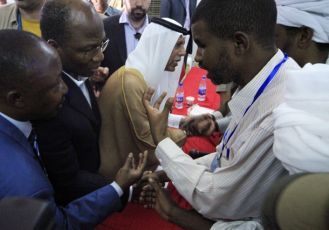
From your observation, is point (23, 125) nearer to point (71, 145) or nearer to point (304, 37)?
point (71, 145)

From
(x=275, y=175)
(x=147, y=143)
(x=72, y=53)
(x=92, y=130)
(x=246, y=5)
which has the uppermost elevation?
(x=246, y=5)

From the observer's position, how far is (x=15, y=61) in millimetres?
985

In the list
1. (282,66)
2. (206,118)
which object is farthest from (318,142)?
A: (206,118)

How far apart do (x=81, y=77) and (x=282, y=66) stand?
972mm

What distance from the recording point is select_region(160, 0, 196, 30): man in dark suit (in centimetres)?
539

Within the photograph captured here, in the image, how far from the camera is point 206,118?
1991mm

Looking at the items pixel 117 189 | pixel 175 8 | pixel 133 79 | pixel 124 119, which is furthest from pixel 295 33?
pixel 175 8

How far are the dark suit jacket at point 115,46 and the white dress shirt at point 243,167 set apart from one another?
1.89m

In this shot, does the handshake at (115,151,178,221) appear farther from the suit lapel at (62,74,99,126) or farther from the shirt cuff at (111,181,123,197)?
the suit lapel at (62,74,99,126)

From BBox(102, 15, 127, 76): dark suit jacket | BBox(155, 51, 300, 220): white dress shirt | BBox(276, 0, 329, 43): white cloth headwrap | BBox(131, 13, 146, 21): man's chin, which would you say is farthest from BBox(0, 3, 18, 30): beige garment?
BBox(276, 0, 329, 43): white cloth headwrap

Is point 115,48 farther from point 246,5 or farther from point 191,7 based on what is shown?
point 191,7

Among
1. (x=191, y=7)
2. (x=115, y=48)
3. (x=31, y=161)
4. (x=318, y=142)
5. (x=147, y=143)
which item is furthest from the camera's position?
(x=191, y=7)

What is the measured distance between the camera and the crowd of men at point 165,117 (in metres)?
0.84

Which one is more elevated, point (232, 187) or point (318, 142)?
point (318, 142)
